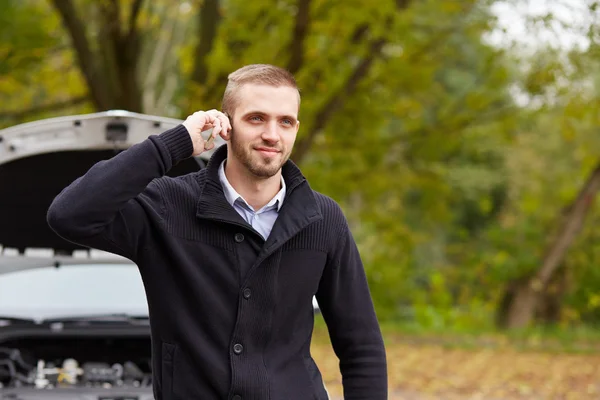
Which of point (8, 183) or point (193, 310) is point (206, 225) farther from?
point (8, 183)

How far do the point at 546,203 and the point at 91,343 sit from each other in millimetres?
14448

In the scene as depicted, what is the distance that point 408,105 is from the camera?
14719 mm

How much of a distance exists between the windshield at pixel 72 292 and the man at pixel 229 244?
1.87 m

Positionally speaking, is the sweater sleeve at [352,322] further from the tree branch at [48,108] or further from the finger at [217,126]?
the tree branch at [48,108]

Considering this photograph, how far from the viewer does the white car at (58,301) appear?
13.6 ft

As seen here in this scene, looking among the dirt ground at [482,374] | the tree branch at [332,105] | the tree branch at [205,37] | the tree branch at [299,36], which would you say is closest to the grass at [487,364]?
the dirt ground at [482,374]

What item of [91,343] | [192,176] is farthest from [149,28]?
[192,176]

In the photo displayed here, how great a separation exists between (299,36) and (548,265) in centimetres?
685

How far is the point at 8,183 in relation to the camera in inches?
165

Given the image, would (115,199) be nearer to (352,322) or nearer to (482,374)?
(352,322)

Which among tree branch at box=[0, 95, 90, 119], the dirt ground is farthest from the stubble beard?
tree branch at box=[0, 95, 90, 119]

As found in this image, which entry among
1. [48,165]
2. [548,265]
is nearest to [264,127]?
[48,165]

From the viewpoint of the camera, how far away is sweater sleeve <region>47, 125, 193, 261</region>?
2414mm

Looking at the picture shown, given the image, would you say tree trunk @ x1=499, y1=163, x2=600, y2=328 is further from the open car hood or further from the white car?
the open car hood
